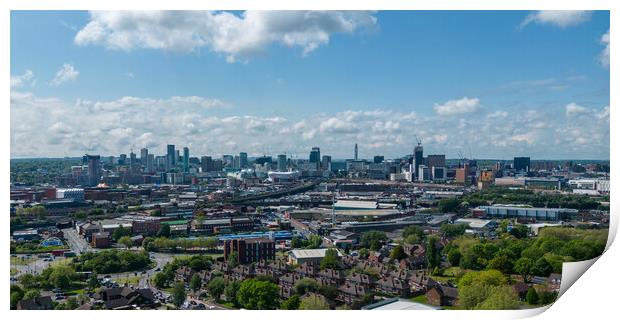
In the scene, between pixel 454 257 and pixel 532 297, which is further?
pixel 454 257

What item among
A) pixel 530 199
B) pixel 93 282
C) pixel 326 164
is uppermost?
pixel 326 164

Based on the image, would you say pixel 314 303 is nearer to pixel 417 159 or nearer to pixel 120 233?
pixel 120 233

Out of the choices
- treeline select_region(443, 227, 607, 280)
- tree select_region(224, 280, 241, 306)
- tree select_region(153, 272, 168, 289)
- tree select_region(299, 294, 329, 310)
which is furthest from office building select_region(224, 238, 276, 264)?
treeline select_region(443, 227, 607, 280)

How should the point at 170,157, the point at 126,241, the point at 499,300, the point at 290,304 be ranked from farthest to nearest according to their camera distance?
the point at 170,157, the point at 126,241, the point at 290,304, the point at 499,300

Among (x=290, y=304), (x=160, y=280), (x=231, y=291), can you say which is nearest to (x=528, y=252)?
(x=290, y=304)

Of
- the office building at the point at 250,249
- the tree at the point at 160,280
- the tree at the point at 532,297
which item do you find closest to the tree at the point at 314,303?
the tree at the point at 160,280

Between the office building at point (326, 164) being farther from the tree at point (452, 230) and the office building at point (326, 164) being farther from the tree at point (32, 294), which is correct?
the tree at point (32, 294)
